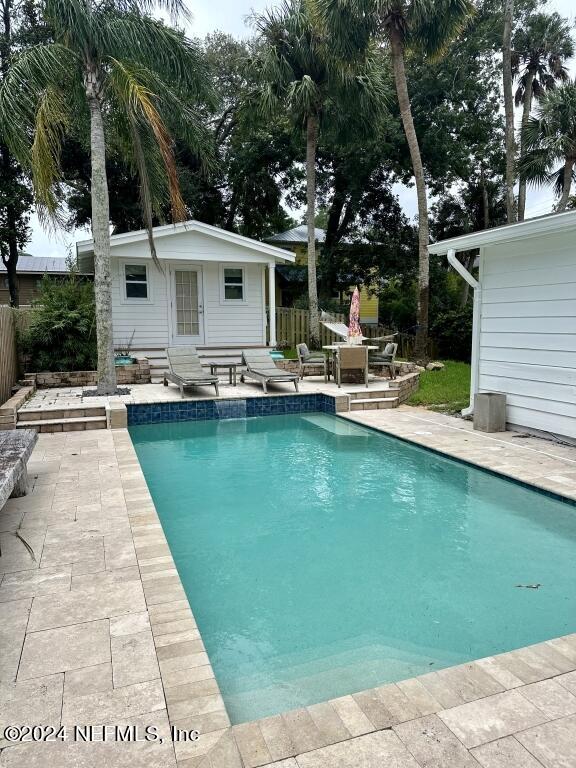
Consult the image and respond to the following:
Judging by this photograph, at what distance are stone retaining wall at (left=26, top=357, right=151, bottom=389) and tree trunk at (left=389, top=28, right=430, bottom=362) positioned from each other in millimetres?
6887

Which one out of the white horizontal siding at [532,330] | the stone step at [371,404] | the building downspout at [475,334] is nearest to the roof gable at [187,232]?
the stone step at [371,404]

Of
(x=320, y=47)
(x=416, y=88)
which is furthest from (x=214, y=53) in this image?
(x=320, y=47)

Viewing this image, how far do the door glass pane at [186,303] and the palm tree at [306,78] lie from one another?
13.1ft

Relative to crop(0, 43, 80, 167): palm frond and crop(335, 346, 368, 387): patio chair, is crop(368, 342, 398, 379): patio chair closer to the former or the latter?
crop(335, 346, 368, 387): patio chair

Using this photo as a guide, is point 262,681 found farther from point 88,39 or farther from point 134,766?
point 88,39

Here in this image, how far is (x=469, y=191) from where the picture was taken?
22062mm

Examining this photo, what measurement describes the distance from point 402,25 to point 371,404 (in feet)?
29.2

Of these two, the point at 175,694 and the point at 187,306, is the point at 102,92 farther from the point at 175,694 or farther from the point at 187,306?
the point at 175,694

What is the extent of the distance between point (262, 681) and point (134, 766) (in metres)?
0.96

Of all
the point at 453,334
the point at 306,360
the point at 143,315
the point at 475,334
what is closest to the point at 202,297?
the point at 143,315

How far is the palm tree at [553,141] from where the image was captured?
14.6 metres

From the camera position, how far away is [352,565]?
3.98 metres

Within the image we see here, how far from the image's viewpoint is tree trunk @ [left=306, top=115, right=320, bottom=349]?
48.3 feet

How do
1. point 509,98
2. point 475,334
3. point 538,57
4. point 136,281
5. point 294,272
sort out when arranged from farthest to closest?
point 294,272
point 538,57
point 509,98
point 136,281
point 475,334
